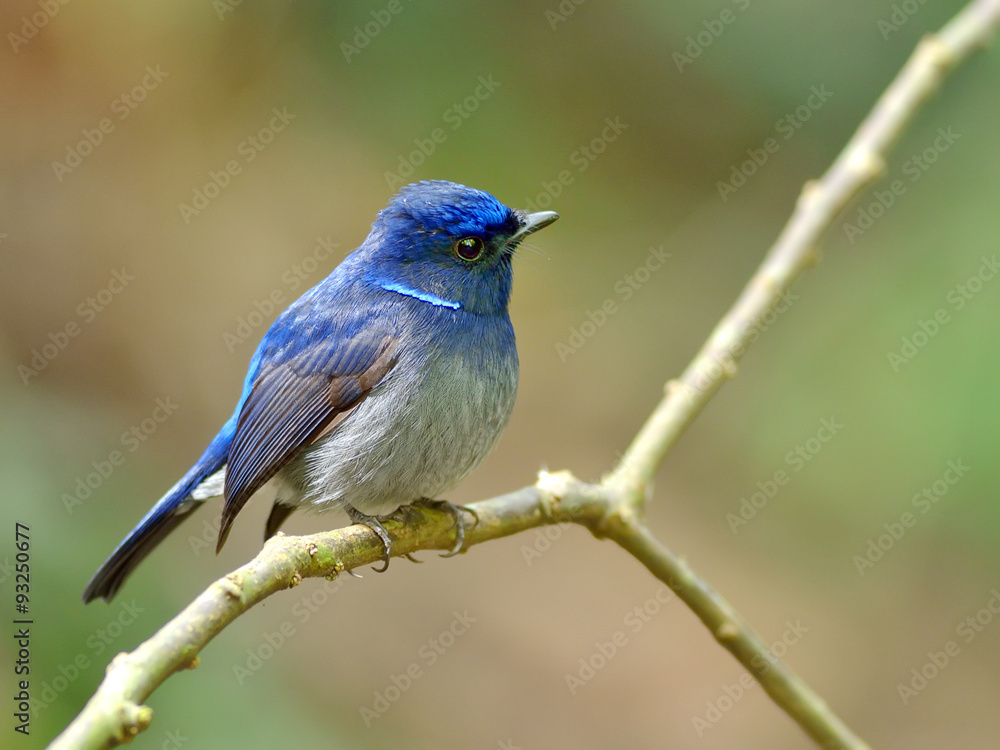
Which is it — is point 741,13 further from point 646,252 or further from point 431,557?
point 431,557

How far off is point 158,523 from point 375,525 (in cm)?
104

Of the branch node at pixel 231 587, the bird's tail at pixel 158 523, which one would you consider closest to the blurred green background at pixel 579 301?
the bird's tail at pixel 158 523

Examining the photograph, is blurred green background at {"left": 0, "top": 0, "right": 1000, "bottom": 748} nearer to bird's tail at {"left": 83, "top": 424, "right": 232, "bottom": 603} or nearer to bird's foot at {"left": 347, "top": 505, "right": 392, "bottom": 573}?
bird's tail at {"left": 83, "top": 424, "right": 232, "bottom": 603}

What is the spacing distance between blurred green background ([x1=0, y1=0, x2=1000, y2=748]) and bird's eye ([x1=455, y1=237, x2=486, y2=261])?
1737mm

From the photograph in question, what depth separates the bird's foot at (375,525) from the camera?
10.1ft

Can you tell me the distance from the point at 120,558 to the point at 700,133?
4.75 metres

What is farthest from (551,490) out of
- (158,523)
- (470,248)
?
(158,523)

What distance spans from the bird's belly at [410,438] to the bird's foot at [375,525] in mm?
30

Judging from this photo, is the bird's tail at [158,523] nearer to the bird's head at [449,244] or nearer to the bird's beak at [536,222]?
the bird's head at [449,244]

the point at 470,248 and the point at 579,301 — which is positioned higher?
the point at 470,248

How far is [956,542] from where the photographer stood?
5.73 meters

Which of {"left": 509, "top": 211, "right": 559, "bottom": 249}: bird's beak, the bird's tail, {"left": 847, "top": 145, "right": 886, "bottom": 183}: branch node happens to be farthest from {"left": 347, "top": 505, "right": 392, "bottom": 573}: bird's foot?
{"left": 847, "top": 145, "right": 886, "bottom": 183}: branch node

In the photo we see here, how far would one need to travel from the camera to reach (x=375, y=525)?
10.4 feet

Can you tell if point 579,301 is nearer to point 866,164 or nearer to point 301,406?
point 301,406
